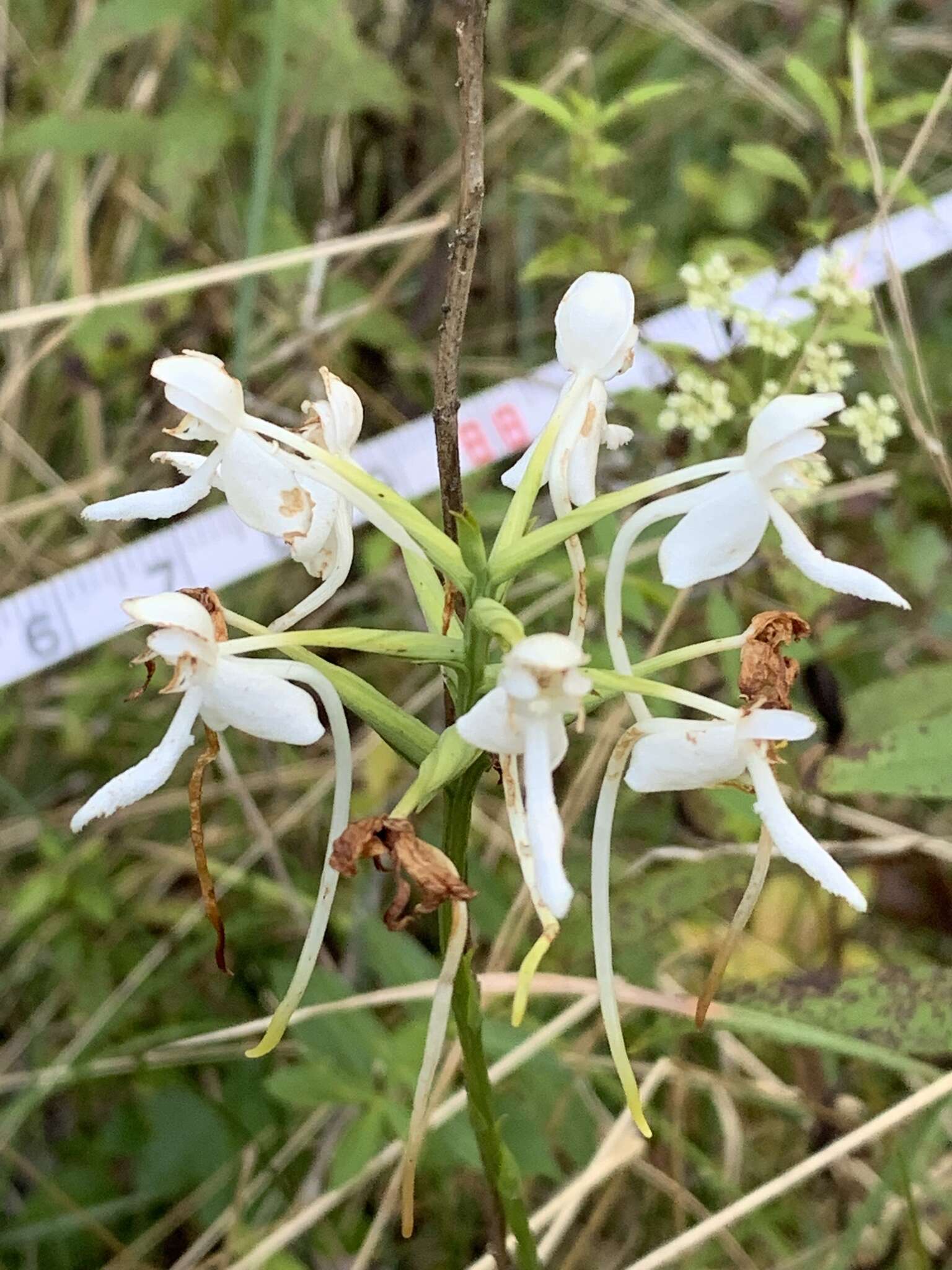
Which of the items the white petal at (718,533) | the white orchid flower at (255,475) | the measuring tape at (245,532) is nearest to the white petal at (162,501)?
the white orchid flower at (255,475)

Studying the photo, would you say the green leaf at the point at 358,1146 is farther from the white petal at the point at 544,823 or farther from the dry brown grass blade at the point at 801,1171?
the white petal at the point at 544,823

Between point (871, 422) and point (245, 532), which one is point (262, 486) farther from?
point (245, 532)

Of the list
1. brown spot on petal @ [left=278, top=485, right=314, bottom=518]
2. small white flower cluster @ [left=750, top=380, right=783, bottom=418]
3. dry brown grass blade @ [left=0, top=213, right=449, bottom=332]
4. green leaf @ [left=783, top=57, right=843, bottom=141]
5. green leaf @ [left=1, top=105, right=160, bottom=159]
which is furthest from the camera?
green leaf @ [left=1, top=105, right=160, bottom=159]

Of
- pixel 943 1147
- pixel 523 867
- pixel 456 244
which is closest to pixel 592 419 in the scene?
pixel 456 244

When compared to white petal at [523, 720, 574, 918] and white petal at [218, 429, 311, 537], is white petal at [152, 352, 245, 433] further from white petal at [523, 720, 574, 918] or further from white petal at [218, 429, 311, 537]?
white petal at [523, 720, 574, 918]

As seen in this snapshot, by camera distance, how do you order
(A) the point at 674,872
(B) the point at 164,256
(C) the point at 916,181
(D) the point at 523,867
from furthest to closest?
(C) the point at 916,181, (B) the point at 164,256, (A) the point at 674,872, (D) the point at 523,867

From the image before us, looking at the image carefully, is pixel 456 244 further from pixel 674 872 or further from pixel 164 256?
pixel 164 256

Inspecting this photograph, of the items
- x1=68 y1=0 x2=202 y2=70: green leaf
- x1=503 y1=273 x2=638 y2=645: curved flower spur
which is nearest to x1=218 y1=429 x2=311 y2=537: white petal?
x1=503 y1=273 x2=638 y2=645: curved flower spur
